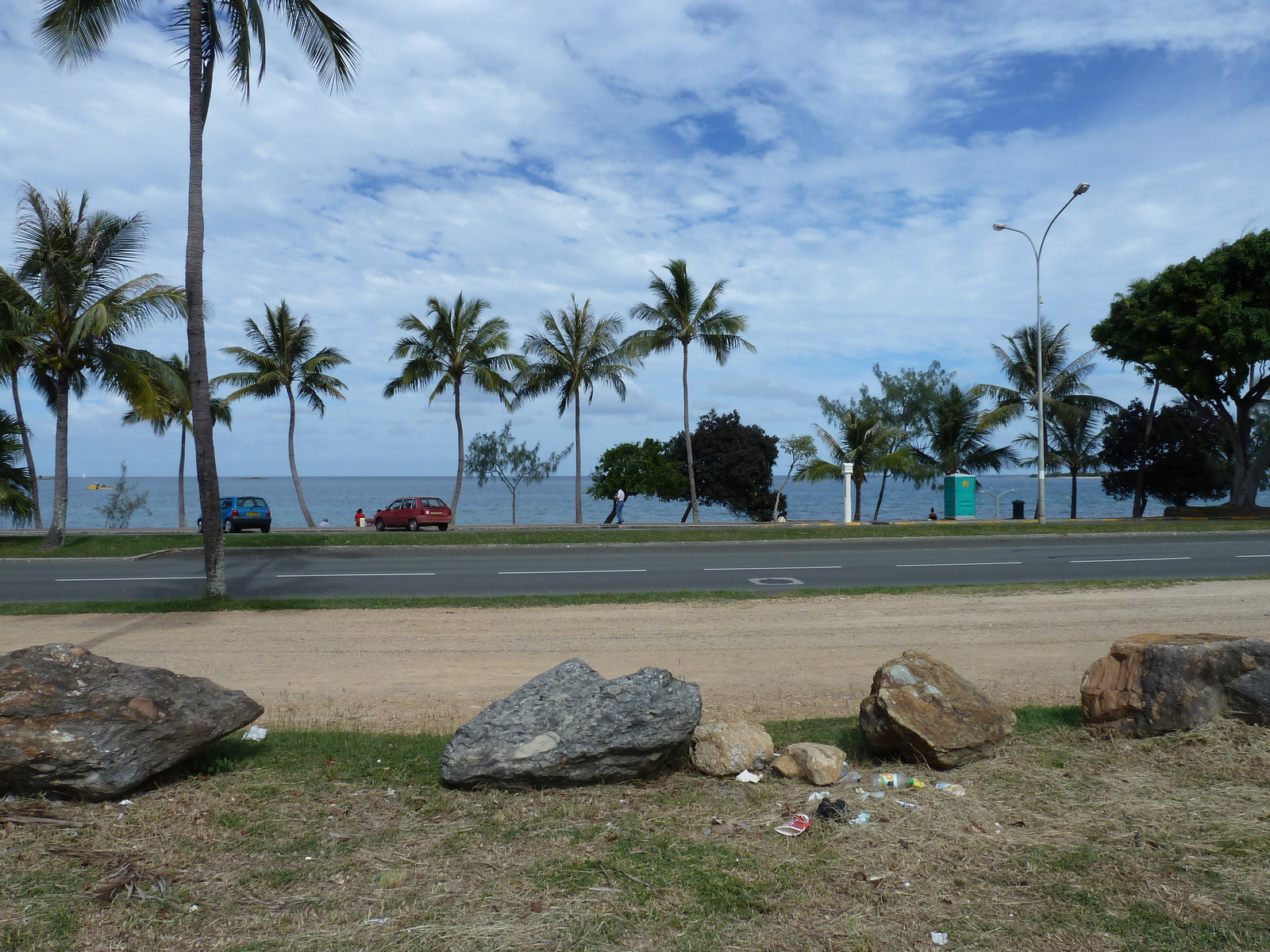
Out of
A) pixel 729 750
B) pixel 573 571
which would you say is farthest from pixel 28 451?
pixel 729 750

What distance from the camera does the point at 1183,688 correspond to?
5.87 m

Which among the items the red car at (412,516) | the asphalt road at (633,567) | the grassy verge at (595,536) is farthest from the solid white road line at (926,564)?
the red car at (412,516)

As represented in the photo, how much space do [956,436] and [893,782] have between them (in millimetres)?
39181

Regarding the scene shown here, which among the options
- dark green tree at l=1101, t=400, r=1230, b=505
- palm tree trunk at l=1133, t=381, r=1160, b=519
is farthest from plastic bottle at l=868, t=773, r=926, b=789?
dark green tree at l=1101, t=400, r=1230, b=505

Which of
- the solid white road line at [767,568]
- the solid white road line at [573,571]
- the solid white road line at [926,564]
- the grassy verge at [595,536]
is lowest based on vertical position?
the solid white road line at [573,571]

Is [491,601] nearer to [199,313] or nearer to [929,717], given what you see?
[199,313]

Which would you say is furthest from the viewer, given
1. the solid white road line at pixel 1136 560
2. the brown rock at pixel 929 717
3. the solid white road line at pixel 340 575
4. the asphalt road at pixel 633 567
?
the solid white road line at pixel 1136 560

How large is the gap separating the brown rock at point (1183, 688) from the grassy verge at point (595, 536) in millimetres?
17868

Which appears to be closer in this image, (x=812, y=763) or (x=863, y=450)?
(x=812, y=763)

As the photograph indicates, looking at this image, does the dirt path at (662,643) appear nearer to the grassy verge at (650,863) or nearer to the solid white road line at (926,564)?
the grassy verge at (650,863)

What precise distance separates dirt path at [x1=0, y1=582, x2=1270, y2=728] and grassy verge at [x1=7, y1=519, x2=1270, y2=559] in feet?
35.5

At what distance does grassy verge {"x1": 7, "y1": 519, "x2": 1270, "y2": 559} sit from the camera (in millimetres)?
22141

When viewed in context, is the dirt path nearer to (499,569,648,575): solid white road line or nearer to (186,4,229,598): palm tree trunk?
(186,4,229,598): palm tree trunk

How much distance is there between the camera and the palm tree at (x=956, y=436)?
136 ft
